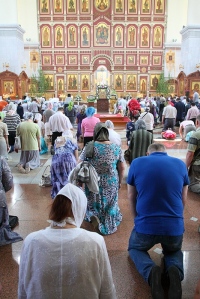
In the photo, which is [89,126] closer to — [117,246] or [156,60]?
[117,246]

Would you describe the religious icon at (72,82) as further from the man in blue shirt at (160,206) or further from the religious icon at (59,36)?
the man in blue shirt at (160,206)

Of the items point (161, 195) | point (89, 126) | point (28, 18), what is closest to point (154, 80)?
point (28, 18)

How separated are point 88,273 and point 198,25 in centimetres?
2607

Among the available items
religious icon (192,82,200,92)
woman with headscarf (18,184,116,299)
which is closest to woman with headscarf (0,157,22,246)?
woman with headscarf (18,184,116,299)

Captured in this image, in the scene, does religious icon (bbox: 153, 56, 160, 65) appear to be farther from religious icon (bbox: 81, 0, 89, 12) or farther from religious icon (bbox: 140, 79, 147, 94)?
religious icon (bbox: 81, 0, 89, 12)

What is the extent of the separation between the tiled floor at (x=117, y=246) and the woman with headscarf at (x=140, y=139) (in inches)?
37.1

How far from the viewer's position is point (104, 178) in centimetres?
405

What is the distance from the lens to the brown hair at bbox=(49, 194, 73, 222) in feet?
5.84

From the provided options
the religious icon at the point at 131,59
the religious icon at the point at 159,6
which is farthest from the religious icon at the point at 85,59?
the religious icon at the point at 159,6

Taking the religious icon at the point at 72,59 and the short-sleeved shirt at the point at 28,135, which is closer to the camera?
the short-sleeved shirt at the point at 28,135

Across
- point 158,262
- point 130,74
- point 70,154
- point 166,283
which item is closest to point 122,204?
point 70,154

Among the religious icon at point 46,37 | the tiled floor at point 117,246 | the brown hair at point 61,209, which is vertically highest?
the religious icon at point 46,37

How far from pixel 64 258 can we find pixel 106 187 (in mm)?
2388

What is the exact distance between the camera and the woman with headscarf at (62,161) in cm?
500
